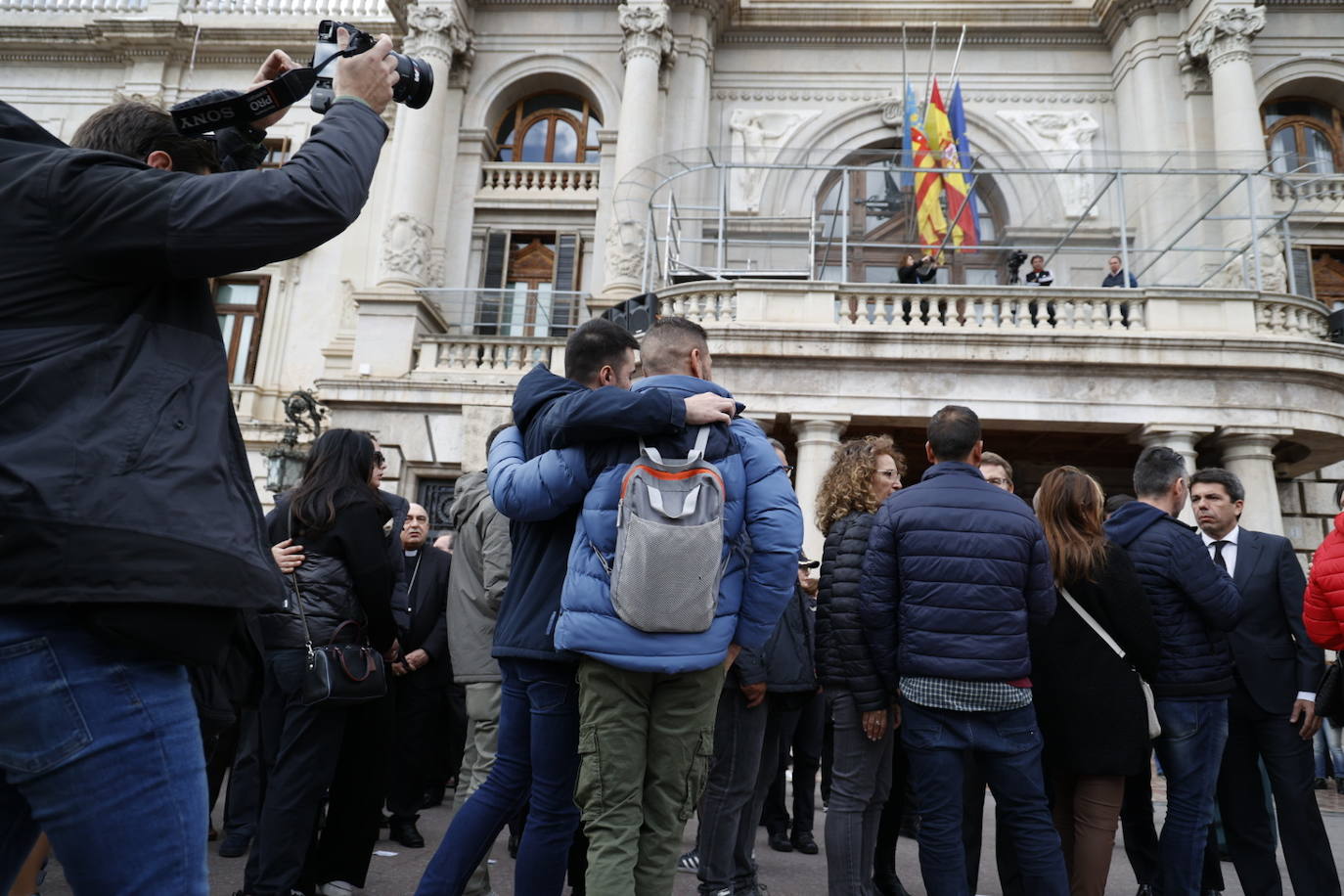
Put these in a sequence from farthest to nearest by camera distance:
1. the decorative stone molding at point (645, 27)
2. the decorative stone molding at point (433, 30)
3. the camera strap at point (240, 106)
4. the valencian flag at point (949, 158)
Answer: the decorative stone molding at point (433, 30) < the decorative stone molding at point (645, 27) < the valencian flag at point (949, 158) < the camera strap at point (240, 106)

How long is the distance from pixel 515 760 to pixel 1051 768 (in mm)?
2678

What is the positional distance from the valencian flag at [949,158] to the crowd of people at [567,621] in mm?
10789

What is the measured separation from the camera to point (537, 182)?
1939cm

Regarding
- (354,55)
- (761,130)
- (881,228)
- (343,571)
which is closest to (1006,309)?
(881,228)

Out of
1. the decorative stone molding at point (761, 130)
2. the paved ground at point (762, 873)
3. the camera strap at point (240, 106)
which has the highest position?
the decorative stone molding at point (761, 130)

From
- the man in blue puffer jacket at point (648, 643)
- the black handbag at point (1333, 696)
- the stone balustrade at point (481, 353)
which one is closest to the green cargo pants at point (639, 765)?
the man in blue puffer jacket at point (648, 643)

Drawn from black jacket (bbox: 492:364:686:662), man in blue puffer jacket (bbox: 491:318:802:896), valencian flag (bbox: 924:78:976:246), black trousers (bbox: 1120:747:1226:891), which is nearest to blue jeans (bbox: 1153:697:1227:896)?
black trousers (bbox: 1120:747:1226:891)

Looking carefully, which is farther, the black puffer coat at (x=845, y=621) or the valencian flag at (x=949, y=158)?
the valencian flag at (x=949, y=158)

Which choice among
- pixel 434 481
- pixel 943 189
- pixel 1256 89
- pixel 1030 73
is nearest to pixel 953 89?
pixel 943 189

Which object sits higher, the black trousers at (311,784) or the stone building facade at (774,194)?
the stone building facade at (774,194)

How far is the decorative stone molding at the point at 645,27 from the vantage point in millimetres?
18016

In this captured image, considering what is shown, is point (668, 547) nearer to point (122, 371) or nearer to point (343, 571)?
point (122, 371)

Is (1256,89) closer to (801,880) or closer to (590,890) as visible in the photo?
(801,880)

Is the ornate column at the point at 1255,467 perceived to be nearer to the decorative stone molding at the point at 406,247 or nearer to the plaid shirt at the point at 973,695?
the plaid shirt at the point at 973,695
